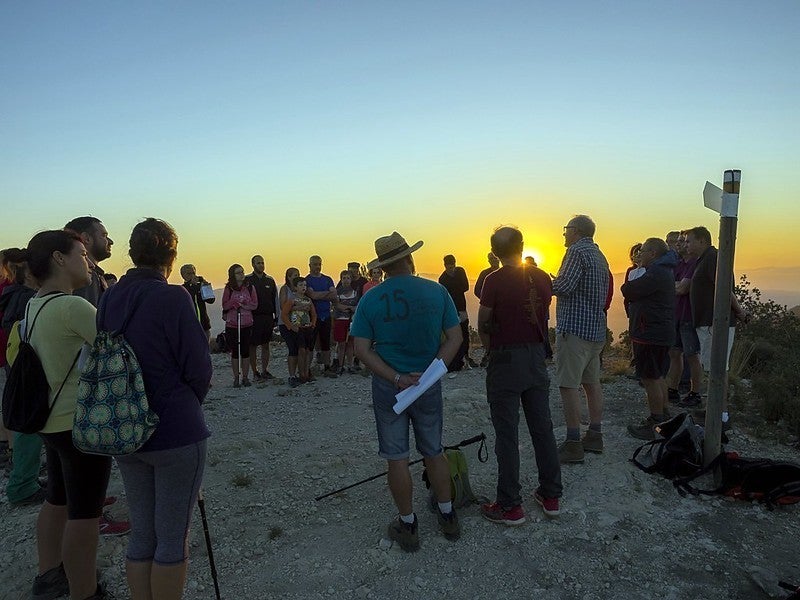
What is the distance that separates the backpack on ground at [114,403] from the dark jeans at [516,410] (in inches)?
94.2

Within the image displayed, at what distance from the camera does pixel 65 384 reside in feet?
9.27

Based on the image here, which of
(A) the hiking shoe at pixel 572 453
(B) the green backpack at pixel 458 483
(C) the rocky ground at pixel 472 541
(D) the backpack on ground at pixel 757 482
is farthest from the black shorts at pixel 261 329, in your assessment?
(D) the backpack on ground at pixel 757 482

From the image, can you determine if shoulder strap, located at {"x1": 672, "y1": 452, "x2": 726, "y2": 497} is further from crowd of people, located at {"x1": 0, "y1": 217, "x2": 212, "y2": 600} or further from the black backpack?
the black backpack

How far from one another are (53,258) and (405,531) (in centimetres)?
280

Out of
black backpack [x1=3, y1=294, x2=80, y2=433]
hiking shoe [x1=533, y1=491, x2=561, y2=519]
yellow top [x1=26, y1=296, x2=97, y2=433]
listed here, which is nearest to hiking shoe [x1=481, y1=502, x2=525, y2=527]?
hiking shoe [x1=533, y1=491, x2=561, y2=519]

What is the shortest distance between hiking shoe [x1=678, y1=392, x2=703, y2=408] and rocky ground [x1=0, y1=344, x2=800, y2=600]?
2.89 feet

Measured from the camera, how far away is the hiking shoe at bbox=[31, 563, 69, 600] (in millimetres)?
3141

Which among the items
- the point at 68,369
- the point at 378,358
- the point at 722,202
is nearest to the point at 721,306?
the point at 722,202

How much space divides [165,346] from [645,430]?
491cm

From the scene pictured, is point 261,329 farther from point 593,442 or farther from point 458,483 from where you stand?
point 593,442

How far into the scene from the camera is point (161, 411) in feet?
7.80

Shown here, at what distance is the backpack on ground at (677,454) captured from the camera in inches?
179

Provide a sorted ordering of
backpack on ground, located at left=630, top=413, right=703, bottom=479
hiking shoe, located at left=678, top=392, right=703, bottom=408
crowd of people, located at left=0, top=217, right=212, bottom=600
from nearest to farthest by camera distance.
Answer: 1. crowd of people, located at left=0, top=217, right=212, bottom=600
2. backpack on ground, located at left=630, top=413, right=703, bottom=479
3. hiking shoe, located at left=678, top=392, right=703, bottom=408

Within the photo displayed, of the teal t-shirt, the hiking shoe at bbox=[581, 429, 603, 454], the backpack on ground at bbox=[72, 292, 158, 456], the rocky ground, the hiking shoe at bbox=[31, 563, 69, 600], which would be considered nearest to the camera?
the backpack on ground at bbox=[72, 292, 158, 456]
